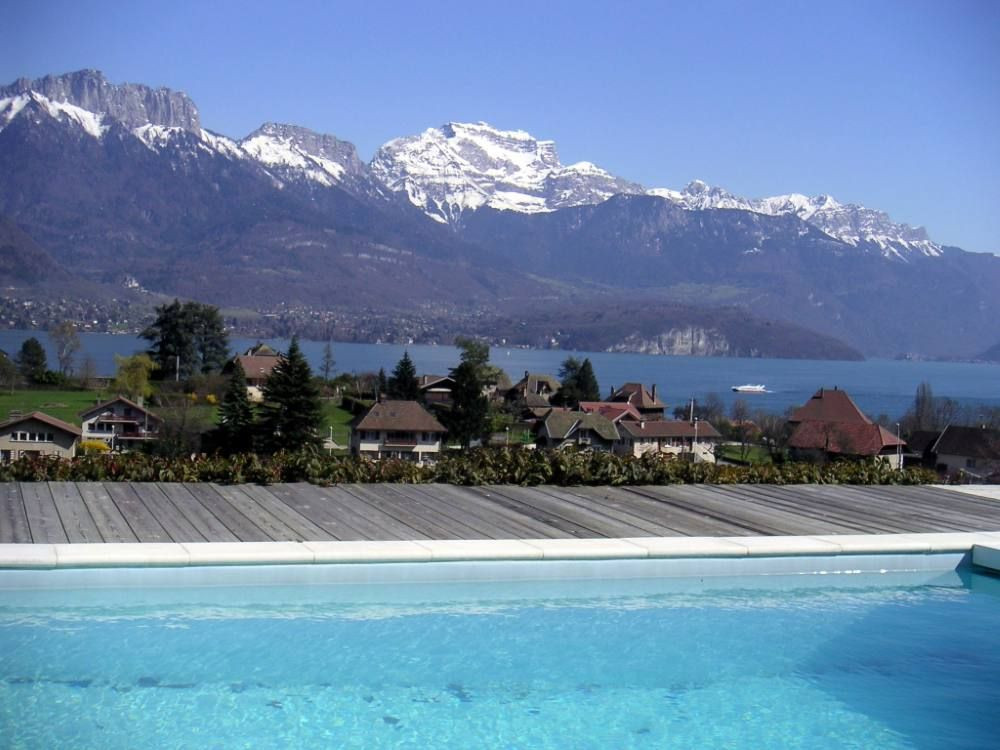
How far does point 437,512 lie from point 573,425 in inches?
1997

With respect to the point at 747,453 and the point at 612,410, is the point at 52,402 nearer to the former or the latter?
the point at 612,410

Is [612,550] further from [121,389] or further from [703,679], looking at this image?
[121,389]

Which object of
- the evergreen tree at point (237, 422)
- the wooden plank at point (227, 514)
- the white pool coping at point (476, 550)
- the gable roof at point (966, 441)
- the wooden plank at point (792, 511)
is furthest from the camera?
the gable roof at point (966, 441)

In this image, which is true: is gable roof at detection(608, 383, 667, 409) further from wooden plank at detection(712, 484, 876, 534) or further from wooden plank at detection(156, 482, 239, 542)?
wooden plank at detection(156, 482, 239, 542)

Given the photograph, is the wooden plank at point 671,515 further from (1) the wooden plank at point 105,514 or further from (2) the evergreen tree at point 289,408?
(2) the evergreen tree at point 289,408

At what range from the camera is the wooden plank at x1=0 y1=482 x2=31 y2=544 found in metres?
7.11

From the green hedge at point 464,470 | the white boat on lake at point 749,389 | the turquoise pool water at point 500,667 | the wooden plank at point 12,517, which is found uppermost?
the white boat on lake at point 749,389

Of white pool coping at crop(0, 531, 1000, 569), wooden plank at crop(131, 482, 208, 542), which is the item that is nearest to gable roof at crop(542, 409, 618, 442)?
wooden plank at crop(131, 482, 208, 542)

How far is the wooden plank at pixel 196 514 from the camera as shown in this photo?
7523 mm

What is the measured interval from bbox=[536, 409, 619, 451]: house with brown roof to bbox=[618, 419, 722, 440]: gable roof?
54.1 inches

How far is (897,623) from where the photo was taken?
729 cm

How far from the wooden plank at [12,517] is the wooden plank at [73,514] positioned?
0.82ft

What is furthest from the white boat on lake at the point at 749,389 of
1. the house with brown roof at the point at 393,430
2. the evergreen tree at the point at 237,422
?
the evergreen tree at the point at 237,422

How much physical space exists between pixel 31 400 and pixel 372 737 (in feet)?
215
